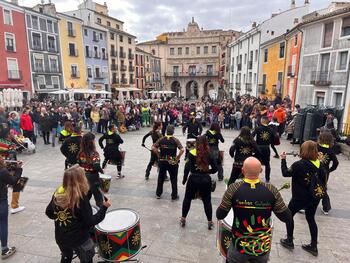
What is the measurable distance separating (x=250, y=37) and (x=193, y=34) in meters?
23.7

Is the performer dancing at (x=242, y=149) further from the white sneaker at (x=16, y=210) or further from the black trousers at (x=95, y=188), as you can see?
the white sneaker at (x=16, y=210)

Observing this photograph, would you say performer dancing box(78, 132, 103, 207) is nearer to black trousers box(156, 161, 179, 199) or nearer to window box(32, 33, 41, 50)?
black trousers box(156, 161, 179, 199)

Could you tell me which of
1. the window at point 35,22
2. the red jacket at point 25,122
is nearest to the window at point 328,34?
the red jacket at point 25,122

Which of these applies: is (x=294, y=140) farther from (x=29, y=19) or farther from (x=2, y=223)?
(x=29, y=19)

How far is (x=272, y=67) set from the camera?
1053 inches

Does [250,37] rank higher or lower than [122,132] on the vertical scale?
higher

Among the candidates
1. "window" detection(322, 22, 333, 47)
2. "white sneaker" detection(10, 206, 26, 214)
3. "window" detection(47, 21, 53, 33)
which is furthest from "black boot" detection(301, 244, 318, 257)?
"window" detection(47, 21, 53, 33)

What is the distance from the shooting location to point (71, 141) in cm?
589

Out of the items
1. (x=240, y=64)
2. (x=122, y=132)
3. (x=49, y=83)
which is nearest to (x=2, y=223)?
(x=122, y=132)

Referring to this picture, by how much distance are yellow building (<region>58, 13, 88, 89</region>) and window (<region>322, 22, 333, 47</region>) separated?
93.1 feet

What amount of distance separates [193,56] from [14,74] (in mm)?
37884

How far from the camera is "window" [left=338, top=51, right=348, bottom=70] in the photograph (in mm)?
16209

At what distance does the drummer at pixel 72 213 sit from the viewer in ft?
8.94

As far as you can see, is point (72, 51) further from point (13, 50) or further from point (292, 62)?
point (292, 62)
